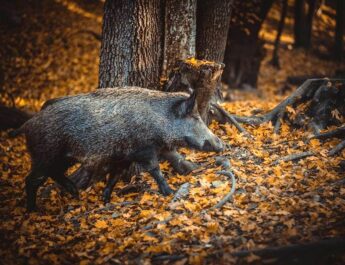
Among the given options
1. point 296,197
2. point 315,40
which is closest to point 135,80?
point 296,197

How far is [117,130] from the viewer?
5430mm

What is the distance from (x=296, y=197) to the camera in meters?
4.80

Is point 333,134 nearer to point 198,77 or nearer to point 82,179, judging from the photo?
point 198,77

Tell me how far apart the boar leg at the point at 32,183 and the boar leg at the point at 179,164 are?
2166 millimetres

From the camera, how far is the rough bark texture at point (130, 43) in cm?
620

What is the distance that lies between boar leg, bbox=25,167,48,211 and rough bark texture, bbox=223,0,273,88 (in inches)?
337

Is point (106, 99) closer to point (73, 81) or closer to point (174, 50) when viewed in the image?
point (174, 50)

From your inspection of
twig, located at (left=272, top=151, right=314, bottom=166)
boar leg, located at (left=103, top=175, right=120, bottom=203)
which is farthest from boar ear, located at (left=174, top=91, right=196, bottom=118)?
twig, located at (left=272, top=151, right=314, bottom=166)

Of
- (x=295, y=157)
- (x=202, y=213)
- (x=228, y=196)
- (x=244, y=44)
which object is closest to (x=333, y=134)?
(x=295, y=157)

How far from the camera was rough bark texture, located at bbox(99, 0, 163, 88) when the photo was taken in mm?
6195

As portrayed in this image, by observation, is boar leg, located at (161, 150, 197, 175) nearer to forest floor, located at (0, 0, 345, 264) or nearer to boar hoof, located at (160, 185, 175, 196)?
forest floor, located at (0, 0, 345, 264)

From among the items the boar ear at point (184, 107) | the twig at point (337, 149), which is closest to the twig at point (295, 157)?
the twig at point (337, 149)

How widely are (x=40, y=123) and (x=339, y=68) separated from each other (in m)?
16.7

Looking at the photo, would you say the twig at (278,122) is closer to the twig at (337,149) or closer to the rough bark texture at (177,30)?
the twig at (337,149)
